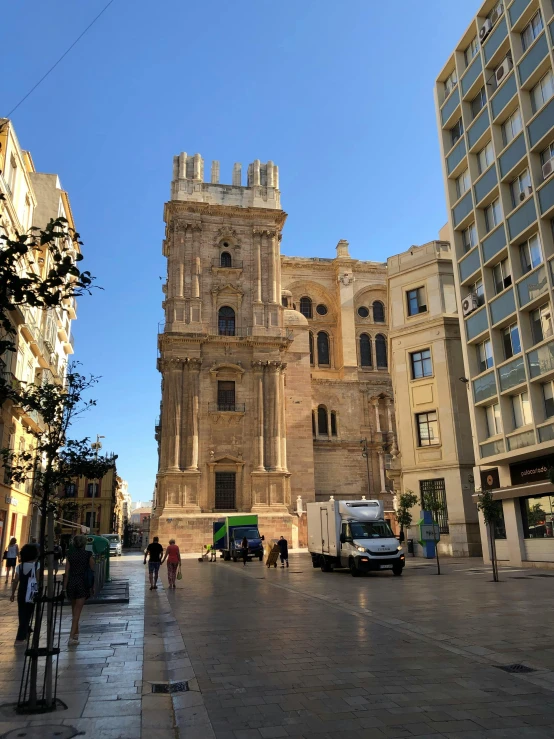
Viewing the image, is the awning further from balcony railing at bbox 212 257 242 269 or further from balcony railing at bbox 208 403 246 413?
balcony railing at bbox 212 257 242 269

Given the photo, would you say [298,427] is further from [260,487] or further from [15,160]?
[15,160]

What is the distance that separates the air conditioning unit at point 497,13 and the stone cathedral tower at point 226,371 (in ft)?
85.9

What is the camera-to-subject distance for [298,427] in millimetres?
51375

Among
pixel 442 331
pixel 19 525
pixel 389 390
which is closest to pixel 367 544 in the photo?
pixel 442 331

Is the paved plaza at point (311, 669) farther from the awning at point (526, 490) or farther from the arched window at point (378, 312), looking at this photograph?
the arched window at point (378, 312)

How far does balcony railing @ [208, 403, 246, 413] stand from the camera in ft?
149

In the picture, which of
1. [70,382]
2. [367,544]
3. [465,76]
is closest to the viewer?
[70,382]

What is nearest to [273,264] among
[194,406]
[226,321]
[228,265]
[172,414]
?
[228,265]

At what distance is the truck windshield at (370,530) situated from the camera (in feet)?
76.2

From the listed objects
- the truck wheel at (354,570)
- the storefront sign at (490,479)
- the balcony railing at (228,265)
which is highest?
the balcony railing at (228,265)

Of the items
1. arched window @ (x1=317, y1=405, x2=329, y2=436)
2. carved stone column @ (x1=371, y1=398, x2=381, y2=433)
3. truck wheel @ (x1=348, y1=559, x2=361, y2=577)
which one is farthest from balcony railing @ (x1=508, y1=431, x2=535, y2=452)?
carved stone column @ (x1=371, y1=398, x2=381, y2=433)

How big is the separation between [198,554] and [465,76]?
1269 inches

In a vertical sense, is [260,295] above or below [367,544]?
above

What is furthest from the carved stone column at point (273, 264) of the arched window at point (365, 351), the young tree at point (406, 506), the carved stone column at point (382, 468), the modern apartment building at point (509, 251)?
the young tree at point (406, 506)
